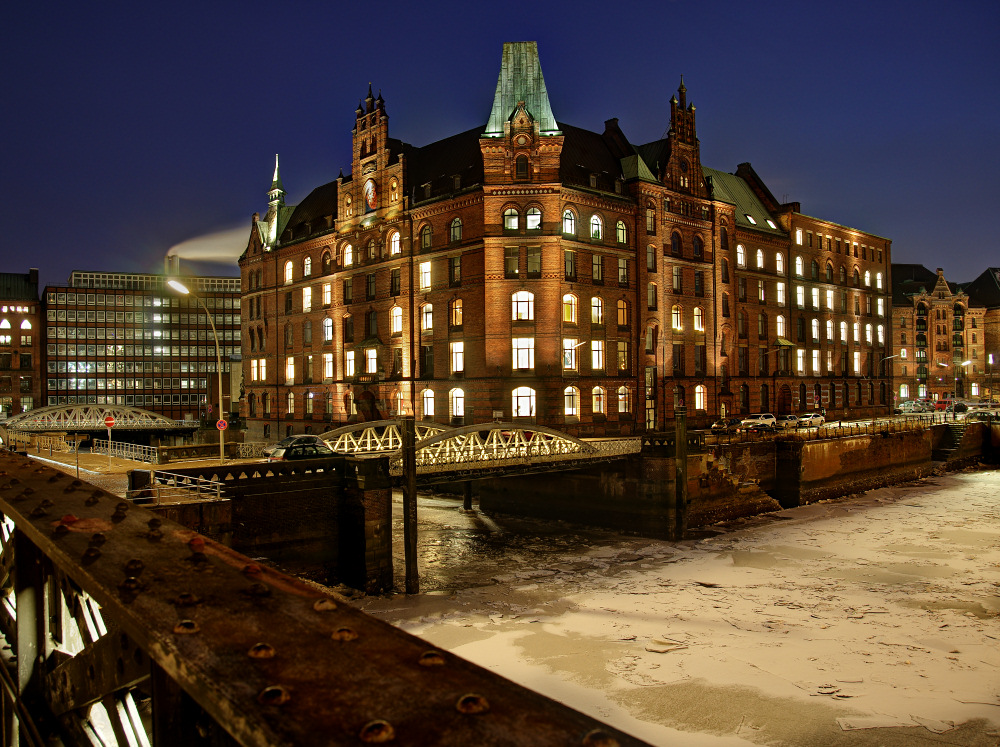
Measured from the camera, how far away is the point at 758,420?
56.9 metres

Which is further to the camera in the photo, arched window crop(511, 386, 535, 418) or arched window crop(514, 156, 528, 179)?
arched window crop(514, 156, 528, 179)

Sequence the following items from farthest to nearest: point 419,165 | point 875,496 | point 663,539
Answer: point 419,165 < point 875,496 < point 663,539

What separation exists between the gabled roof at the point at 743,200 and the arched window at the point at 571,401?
85.6 feet

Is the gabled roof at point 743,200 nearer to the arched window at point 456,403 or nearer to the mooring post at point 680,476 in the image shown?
the arched window at point 456,403

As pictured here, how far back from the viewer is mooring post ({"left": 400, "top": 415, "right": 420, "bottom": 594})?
24.1 meters

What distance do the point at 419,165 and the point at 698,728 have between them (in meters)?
49.7

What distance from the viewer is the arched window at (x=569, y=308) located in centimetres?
4784

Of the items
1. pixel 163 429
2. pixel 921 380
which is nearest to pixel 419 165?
pixel 163 429

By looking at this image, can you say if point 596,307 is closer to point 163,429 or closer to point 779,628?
point 779,628

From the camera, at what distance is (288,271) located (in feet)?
219

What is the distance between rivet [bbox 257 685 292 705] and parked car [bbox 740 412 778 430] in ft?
178

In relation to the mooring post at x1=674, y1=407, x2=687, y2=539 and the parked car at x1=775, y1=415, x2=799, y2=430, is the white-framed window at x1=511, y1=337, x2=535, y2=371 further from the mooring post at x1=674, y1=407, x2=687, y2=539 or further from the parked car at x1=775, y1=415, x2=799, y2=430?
the parked car at x1=775, y1=415, x2=799, y2=430

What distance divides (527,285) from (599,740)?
45451mm

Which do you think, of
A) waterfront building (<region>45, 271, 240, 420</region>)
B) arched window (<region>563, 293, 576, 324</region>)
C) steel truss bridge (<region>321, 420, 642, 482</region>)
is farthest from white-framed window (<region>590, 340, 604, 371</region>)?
waterfront building (<region>45, 271, 240, 420</region>)
